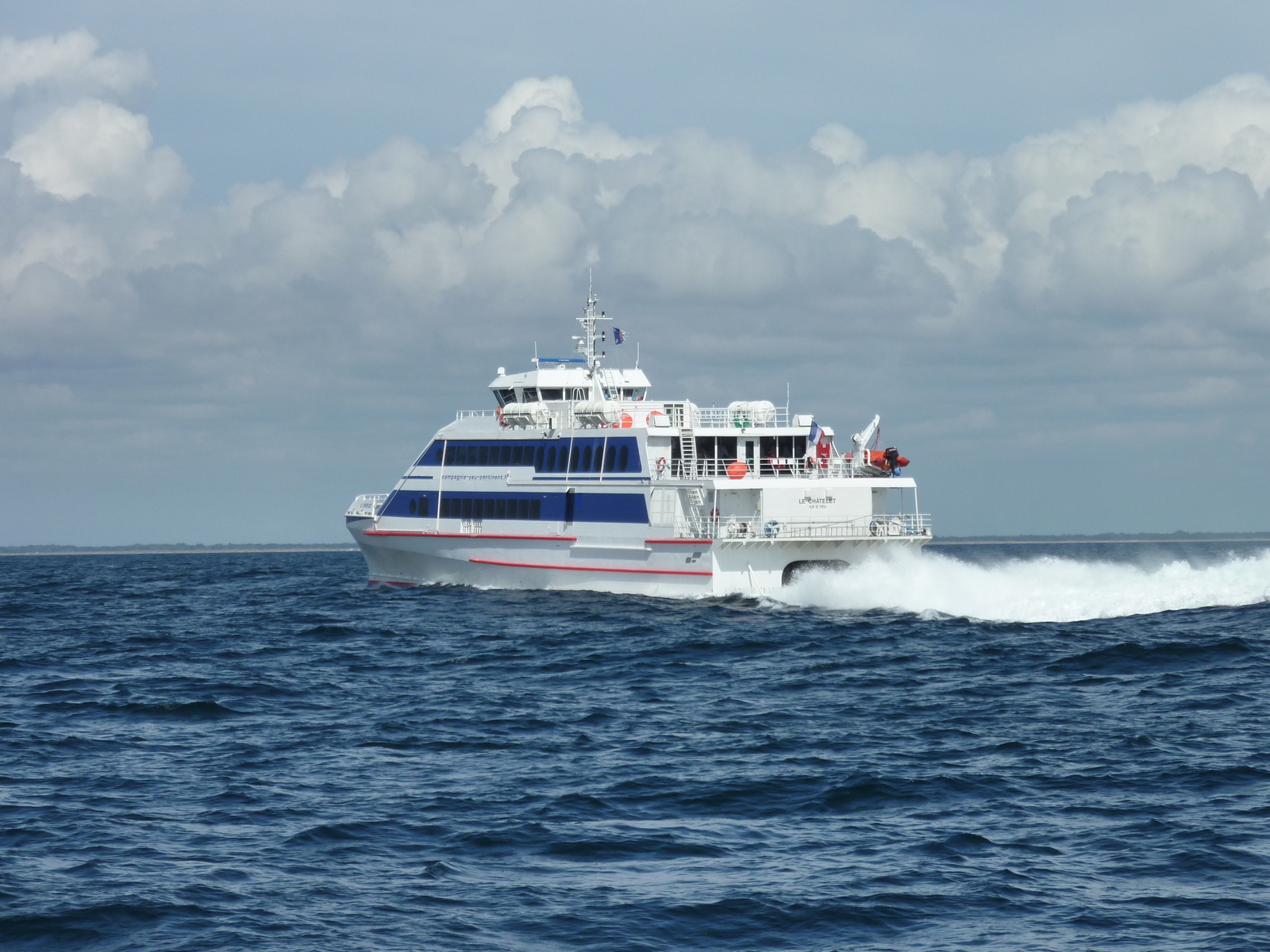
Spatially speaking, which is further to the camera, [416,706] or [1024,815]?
[416,706]

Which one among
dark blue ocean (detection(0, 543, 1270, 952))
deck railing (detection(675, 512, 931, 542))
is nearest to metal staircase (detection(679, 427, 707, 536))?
deck railing (detection(675, 512, 931, 542))

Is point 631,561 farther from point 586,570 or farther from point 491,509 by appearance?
point 491,509

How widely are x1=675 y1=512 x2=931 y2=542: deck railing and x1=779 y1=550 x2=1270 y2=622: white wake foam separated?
2.64 ft

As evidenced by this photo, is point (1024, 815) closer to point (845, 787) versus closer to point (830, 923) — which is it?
point (845, 787)

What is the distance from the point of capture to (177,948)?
10.8 meters

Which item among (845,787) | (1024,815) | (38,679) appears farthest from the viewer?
(38,679)

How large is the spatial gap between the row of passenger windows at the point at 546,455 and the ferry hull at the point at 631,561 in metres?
2.27

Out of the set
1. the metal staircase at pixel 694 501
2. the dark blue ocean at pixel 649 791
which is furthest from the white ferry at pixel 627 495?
the dark blue ocean at pixel 649 791

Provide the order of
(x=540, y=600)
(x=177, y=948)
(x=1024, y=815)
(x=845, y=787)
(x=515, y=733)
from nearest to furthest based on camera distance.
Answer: (x=177, y=948) → (x=1024, y=815) → (x=845, y=787) → (x=515, y=733) → (x=540, y=600)

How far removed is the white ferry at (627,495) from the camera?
37031mm

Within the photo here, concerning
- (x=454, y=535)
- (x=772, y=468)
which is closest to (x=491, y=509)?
(x=454, y=535)

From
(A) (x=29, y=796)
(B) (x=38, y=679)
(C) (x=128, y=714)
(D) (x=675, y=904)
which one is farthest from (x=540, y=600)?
(D) (x=675, y=904)

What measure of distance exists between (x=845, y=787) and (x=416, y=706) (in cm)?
870

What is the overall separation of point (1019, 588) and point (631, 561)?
10.6m
